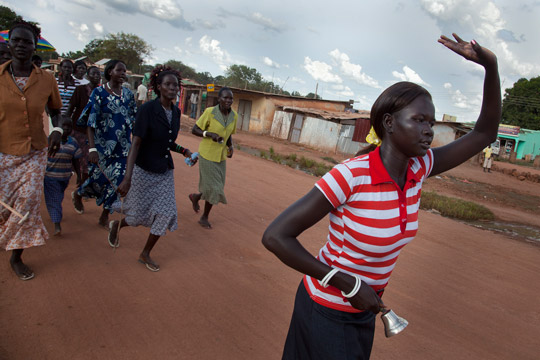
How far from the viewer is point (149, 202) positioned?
3.96 metres

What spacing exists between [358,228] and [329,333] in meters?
0.47

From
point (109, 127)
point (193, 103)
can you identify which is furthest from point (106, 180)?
point (193, 103)

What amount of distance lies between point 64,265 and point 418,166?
3.54 metres

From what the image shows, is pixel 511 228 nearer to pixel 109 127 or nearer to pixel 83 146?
pixel 109 127

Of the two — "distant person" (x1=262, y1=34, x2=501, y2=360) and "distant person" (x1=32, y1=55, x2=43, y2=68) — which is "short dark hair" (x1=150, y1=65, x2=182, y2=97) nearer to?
"distant person" (x1=32, y1=55, x2=43, y2=68)

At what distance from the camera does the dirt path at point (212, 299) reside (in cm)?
284

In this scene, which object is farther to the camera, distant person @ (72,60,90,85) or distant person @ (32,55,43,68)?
distant person @ (72,60,90,85)

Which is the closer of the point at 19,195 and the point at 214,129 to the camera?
the point at 19,195

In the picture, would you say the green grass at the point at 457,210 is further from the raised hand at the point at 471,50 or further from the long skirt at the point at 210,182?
the raised hand at the point at 471,50

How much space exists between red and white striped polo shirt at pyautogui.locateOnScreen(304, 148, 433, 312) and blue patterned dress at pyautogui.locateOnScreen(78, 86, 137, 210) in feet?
11.7

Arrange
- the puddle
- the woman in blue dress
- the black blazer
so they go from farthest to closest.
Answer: the puddle, the woman in blue dress, the black blazer

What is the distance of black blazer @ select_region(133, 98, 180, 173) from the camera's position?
12.2 ft

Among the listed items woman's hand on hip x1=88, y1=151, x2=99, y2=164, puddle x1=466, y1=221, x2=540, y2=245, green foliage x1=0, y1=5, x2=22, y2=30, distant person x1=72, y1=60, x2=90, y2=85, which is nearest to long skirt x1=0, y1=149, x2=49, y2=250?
woman's hand on hip x1=88, y1=151, x2=99, y2=164

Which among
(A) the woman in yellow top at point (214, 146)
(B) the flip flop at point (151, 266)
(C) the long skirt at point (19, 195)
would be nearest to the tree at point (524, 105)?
(A) the woman in yellow top at point (214, 146)
